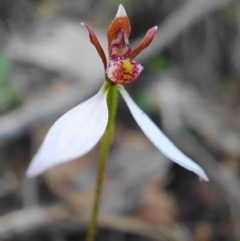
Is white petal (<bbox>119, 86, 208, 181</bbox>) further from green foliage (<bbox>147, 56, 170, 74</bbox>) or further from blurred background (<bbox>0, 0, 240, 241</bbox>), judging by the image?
green foliage (<bbox>147, 56, 170, 74</bbox>)

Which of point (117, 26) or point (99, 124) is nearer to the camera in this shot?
point (99, 124)

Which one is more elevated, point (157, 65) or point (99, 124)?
point (157, 65)

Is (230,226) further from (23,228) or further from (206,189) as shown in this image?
(23,228)

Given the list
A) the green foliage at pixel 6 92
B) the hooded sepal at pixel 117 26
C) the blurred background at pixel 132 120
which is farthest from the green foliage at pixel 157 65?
the hooded sepal at pixel 117 26

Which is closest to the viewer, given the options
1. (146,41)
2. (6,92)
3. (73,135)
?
(73,135)

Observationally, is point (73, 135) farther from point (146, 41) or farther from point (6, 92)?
point (6, 92)

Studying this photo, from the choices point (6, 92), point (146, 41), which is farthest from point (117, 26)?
point (6, 92)

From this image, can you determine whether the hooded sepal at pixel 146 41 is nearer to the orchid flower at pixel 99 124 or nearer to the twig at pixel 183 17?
the orchid flower at pixel 99 124

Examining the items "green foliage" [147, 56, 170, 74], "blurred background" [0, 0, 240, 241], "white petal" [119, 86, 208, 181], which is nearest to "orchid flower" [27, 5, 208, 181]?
"white petal" [119, 86, 208, 181]

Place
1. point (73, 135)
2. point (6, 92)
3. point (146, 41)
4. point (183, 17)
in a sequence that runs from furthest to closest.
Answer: point (183, 17) < point (6, 92) < point (146, 41) < point (73, 135)
